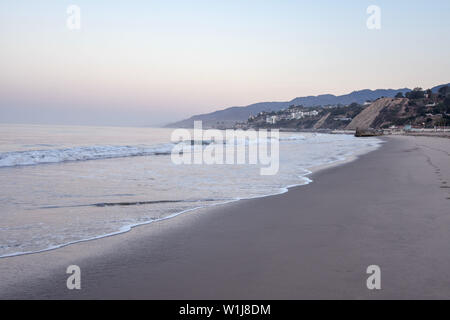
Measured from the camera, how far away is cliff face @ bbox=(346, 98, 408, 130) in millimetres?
147375

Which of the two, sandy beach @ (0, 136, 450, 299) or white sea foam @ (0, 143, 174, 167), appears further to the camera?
white sea foam @ (0, 143, 174, 167)

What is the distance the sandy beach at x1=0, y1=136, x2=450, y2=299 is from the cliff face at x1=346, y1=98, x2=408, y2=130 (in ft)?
491

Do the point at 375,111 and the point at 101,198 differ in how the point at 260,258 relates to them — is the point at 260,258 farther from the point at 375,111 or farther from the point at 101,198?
the point at 375,111

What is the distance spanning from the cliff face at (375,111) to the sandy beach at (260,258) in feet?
491

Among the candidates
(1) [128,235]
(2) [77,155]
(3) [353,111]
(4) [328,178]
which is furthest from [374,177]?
(3) [353,111]

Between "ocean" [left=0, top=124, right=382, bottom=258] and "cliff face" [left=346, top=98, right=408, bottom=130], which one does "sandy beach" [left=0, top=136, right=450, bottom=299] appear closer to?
"ocean" [left=0, top=124, right=382, bottom=258]

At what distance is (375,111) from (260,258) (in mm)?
162158

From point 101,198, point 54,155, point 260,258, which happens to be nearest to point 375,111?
point 54,155

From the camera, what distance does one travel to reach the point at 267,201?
7.09 metres

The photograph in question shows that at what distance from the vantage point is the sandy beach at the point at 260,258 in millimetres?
2938

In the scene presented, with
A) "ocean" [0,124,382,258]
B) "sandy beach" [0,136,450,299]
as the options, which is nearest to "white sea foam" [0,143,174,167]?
"ocean" [0,124,382,258]

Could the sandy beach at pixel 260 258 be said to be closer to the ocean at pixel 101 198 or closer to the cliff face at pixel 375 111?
the ocean at pixel 101 198

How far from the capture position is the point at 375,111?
15225 centimetres
